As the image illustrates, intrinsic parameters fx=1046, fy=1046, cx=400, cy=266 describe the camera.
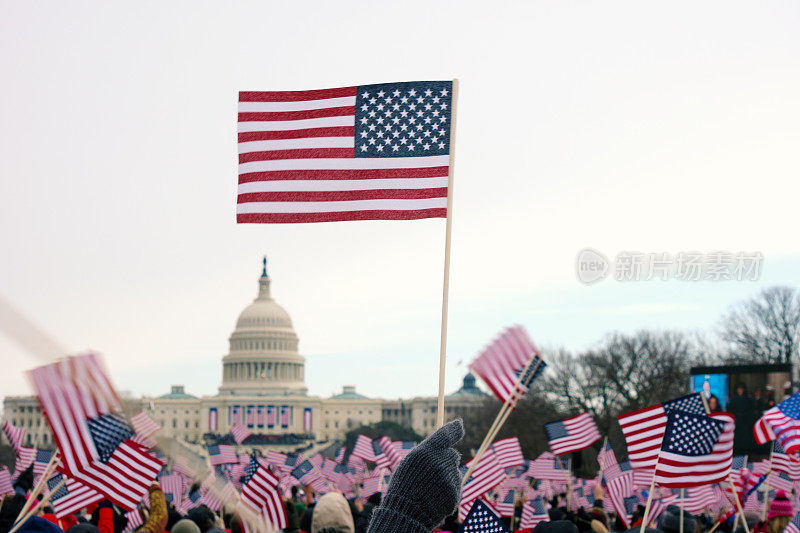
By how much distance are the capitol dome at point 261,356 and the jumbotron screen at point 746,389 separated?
121 metres

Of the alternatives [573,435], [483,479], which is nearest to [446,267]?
[483,479]

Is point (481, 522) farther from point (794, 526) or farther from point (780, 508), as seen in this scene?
point (780, 508)

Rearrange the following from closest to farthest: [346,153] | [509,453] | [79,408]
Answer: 1. [79,408]
2. [346,153]
3. [509,453]

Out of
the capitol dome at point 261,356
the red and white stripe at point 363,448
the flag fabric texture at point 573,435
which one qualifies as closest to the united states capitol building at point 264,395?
the capitol dome at point 261,356

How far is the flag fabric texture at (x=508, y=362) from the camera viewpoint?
8914mm

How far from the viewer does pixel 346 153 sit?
7016 mm

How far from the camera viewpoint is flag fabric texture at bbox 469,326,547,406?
29.2 feet

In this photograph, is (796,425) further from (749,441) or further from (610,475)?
(749,441)

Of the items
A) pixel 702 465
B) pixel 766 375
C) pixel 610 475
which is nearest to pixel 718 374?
pixel 766 375

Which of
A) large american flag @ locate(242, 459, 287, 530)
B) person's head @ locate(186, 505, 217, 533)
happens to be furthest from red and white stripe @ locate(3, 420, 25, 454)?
person's head @ locate(186, 505, 217, 533)

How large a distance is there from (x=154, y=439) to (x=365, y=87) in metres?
4.98

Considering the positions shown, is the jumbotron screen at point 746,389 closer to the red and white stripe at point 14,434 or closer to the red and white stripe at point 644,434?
the red and white stripe at point 14,434

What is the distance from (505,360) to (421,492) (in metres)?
6.59

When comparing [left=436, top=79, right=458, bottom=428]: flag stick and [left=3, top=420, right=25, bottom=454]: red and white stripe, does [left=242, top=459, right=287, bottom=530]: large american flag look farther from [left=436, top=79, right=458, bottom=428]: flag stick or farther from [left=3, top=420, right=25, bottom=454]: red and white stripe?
[left=3, top=420, right=25, bottom=454]: red and white stripe
